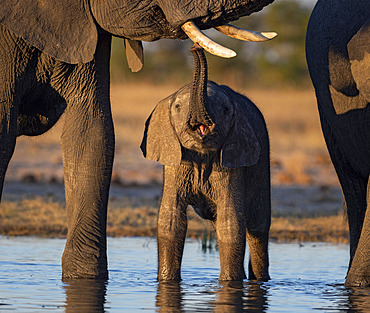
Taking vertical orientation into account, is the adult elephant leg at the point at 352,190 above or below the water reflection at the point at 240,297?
above

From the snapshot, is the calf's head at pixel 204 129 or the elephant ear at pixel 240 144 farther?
the elephant ear at pixel 240 144

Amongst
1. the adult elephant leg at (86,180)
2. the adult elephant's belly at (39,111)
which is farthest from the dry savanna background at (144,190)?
the adult elephant leg at (86,180)

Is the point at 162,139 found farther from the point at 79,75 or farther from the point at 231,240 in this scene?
the point at 231,240

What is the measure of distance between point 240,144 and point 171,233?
705 mm

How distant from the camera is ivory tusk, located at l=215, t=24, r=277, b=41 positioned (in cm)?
607

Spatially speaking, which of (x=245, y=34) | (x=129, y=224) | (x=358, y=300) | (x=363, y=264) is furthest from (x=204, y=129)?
(x=129, y=224)

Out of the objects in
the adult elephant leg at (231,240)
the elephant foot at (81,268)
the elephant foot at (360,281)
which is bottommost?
the elephant foot at (360,281)

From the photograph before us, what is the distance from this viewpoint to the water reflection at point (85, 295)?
5.54m

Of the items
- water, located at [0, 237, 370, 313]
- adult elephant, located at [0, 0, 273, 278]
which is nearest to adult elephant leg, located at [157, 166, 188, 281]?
water, located at [0, 237, 370, 313]

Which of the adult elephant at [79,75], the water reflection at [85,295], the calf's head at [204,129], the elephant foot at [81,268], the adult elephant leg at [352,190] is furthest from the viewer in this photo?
the adult elephant leg at [352,190]

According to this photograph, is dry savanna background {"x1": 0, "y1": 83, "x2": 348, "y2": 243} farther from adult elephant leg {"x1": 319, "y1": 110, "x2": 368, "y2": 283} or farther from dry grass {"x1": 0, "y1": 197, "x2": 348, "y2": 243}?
adult elephant leg {"x1": 319, "y1": 110, "x2": 368, "y2": 283}

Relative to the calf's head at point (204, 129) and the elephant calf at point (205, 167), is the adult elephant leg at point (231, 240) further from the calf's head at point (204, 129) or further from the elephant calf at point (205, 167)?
the calf's head at point (204, 129)

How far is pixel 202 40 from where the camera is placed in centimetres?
598

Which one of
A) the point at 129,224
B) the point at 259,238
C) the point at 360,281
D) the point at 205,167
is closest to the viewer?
the point at 360,281
